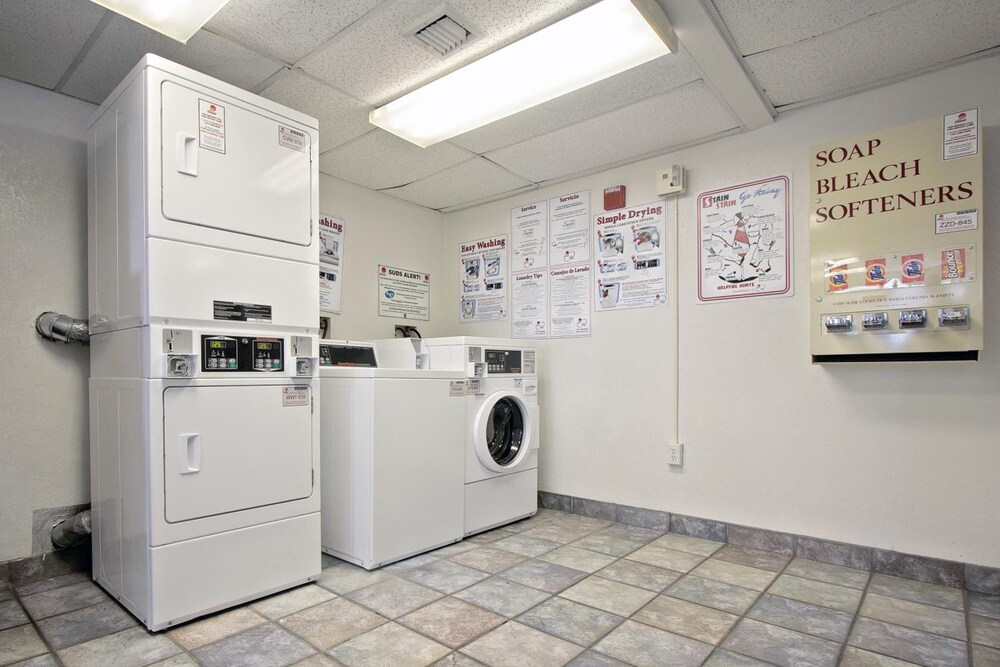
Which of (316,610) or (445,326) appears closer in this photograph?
(316,610)

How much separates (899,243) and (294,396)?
276cm

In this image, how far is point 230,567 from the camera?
2.16m

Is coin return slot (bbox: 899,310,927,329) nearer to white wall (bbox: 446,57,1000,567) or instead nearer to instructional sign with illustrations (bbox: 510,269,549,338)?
white wall (bbox: 446,57,1000,567)

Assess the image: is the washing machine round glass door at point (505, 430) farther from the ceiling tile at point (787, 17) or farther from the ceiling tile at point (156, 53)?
the ceiling tile at point (787, 17)

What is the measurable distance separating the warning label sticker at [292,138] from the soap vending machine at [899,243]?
2.45 meters

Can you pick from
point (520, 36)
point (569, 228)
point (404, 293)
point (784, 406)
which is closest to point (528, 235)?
point (569, 228)

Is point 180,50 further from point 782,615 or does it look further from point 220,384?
point 782,615

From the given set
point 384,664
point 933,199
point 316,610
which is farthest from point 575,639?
point 933,199

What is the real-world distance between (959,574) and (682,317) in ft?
5.55

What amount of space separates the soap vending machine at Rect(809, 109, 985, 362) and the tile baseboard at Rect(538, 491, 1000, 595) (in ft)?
3.00

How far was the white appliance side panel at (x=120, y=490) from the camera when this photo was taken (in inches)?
80.0

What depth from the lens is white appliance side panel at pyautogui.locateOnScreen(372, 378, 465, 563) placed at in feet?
8.66

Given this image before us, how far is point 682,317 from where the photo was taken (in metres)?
3.25

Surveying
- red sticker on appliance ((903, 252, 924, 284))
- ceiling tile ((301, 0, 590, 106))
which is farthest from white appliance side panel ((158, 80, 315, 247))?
red sticker on appliance ((903, 252, 924, 284))
